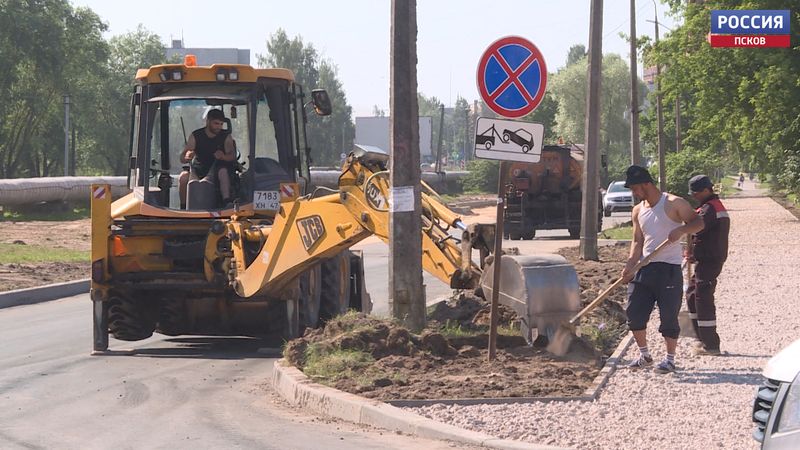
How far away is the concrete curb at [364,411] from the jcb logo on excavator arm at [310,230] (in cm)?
221

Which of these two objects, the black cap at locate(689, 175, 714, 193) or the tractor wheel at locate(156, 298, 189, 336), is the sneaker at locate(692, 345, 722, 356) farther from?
the tractor wheel at locate(156, 298, 189, 336)

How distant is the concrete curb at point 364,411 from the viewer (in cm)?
816

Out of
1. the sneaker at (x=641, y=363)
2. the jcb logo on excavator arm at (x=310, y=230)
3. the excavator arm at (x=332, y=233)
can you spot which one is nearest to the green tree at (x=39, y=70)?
the excavator arm at (x=332, y=233)

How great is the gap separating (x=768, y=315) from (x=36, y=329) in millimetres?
8778

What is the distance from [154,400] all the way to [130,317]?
356cm

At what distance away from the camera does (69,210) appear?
4153 centimetres

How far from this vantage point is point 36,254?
26.9m

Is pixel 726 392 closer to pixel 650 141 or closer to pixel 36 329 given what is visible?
pixel 36 329

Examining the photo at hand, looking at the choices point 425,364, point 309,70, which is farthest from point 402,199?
point 309,70

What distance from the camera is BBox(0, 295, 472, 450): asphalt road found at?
8664 mm

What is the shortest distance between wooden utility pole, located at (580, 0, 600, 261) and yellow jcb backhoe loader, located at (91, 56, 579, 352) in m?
10.5

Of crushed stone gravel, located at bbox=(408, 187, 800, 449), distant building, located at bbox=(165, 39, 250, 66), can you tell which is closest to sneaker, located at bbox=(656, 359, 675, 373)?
crushed stone gravel, located at bbox=(408, 187, 800, 449)

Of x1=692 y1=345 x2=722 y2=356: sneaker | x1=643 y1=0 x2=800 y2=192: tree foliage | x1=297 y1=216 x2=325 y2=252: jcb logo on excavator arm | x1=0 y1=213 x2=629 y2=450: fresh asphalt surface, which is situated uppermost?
x1=643 y1=0 x2=800 y2=192: tree foliage

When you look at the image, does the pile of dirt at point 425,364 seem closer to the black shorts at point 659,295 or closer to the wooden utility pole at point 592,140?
the black shorts at point 659,295
